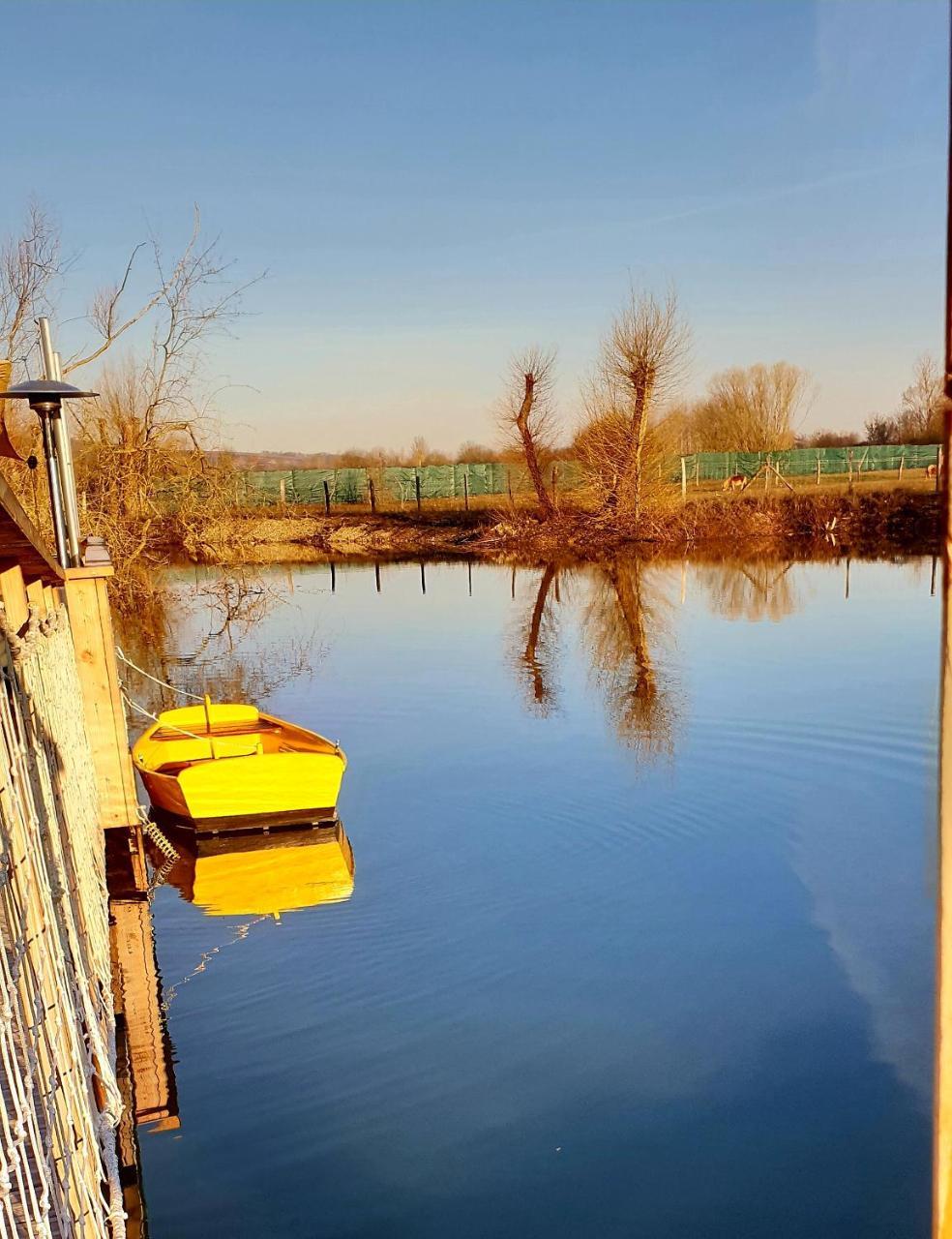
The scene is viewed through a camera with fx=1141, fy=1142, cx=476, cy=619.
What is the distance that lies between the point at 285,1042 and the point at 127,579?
18137 millimetres

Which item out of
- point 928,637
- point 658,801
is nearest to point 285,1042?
point 658,801

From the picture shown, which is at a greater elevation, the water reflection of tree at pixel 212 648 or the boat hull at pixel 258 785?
the boat hull at pixel 258 785

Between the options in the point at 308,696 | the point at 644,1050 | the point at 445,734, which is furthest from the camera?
the point at 308,696

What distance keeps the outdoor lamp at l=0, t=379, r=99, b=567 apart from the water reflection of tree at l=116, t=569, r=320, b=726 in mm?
4848

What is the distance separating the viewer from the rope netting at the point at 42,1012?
8.52ft

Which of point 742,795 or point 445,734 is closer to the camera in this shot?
point 742,795

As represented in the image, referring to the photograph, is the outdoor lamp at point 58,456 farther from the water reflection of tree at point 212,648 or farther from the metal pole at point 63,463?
the water reflection of tree at point 212,648

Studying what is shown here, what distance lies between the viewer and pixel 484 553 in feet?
111

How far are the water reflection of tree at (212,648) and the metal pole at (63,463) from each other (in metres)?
4.78

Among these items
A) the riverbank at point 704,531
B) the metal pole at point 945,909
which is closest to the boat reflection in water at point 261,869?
the metal pole at point 945,909

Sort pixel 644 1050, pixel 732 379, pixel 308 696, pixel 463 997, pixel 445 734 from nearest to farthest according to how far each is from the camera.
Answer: pixel 644 1050
pixel 463 997
pixel 445 734
pixel 308 696
pixel 732 379

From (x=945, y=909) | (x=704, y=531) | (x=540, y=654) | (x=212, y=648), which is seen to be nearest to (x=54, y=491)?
(x=945, y=909)

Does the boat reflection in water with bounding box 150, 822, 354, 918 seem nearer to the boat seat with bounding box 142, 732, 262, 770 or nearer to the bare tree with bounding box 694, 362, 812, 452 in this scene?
the boat seat with bounding box 142, 732, 262, 770

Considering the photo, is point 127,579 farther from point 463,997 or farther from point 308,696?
point 463,997
